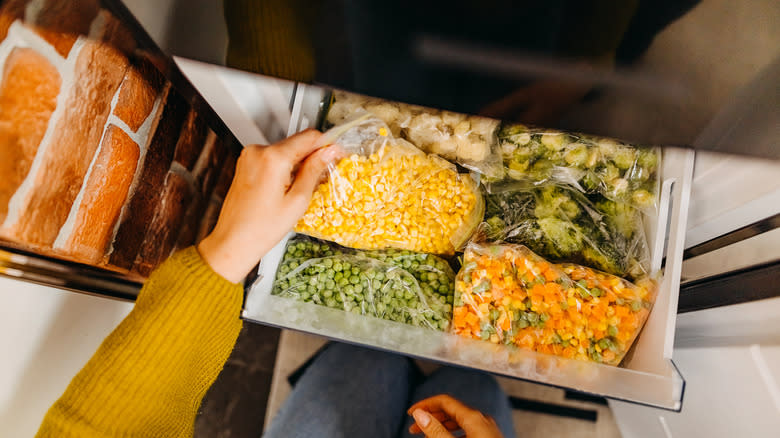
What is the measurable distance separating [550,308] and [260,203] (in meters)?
0.51

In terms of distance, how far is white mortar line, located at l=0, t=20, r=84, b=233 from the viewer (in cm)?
53

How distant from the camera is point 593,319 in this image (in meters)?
0.74

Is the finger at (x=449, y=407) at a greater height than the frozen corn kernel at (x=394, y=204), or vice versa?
the frozen corn kernel at (x=394, y=204)

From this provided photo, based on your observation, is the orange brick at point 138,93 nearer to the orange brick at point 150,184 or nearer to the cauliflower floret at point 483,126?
the orange brick at point 150,184

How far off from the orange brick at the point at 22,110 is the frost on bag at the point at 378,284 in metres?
0.41

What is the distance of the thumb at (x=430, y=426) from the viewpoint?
0.83m

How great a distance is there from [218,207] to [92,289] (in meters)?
0.43

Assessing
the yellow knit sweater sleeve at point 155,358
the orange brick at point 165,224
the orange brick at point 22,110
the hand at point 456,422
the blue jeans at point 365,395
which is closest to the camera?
the orange brick at point 22,110

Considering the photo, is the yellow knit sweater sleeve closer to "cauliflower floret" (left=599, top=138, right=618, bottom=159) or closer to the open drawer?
the open drawer

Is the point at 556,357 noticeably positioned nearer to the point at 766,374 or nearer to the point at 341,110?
the point at 766,374

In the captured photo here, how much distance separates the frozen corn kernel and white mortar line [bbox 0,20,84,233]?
1.22ft

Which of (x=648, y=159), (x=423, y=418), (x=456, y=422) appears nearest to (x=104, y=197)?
(x=423, y=418)

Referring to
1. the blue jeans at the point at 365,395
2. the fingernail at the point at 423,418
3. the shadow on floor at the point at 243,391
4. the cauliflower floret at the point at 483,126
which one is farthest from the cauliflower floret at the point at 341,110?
the shadow on floor at the point at 243,391

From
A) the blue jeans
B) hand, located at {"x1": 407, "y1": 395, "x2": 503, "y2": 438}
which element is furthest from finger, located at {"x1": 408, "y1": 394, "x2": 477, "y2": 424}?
the blue jeans
